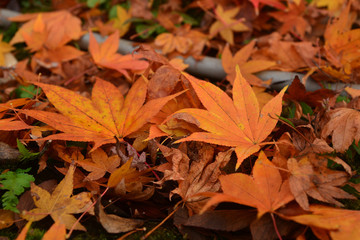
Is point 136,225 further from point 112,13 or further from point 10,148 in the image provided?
point 112,13

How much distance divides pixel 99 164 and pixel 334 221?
2.03ft

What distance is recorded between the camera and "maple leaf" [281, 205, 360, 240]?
64 centimetres

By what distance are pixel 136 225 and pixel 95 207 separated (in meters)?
0.11

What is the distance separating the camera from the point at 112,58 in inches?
57.6

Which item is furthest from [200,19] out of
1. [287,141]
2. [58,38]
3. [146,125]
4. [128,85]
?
[287,141]

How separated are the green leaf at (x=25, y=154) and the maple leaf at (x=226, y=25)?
45.2 inches

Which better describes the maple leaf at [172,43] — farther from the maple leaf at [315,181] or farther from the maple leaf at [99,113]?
the maple leaf at [315,181]

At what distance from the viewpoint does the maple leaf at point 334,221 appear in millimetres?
638

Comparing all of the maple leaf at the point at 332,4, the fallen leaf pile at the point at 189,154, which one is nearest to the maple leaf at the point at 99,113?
the fallen leaf pile at the point at 189,154

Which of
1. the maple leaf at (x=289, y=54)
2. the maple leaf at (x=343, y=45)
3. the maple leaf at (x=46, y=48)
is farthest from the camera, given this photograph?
the maple leaf at (x=46, y=48)

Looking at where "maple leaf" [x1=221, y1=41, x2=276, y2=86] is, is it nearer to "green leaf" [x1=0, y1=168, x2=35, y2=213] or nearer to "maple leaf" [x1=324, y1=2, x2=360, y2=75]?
"maple leaf" [x1=324, y1=2, x2=360, y2=75]

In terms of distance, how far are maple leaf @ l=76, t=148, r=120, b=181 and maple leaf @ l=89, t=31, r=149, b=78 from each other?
56 cm

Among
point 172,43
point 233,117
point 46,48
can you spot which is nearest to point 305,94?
point 233,117

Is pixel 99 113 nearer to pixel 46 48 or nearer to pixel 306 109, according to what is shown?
pixel 306 109
